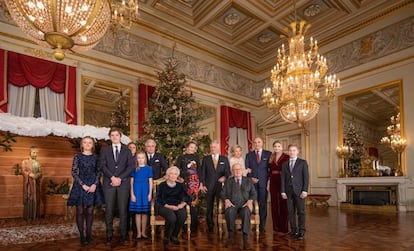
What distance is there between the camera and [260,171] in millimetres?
4461

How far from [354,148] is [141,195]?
6418mm

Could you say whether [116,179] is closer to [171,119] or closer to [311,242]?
[311,242]

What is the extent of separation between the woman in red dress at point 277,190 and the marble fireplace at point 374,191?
4294 millimetres

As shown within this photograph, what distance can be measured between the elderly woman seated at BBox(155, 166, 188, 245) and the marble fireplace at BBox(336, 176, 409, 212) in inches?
226

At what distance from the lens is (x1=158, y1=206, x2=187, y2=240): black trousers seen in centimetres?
355

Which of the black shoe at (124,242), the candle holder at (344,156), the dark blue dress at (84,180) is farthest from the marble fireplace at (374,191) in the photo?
the dark blue dress at (84,180)

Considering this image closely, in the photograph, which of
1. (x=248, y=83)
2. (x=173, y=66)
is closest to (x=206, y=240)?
(x=173, y=66)

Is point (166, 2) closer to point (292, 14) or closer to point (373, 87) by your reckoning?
point (292, 14)

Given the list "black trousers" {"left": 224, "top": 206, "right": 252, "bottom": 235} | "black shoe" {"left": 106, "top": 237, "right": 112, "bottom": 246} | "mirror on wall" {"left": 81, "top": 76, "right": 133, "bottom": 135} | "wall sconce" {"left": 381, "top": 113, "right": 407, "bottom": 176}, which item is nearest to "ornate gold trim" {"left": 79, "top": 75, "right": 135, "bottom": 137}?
"mirror on wall" {"left": 81, "top": 76, "right": 133, "bottom": 135}

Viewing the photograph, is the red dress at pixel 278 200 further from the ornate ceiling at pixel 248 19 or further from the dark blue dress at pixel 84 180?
the ornate ceiling at pixel 248 19

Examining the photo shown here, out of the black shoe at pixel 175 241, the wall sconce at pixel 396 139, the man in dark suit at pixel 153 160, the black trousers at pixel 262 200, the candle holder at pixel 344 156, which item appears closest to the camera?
the black shoe at pixel 175 241

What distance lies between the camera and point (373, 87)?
7.89m

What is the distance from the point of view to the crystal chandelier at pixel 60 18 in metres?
3.08

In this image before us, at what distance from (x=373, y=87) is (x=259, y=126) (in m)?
4.09
